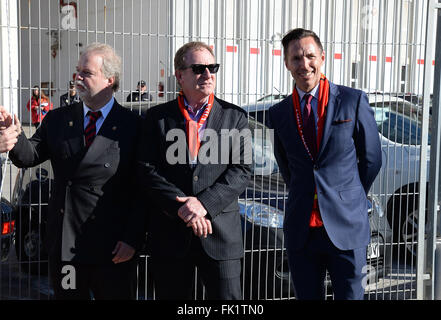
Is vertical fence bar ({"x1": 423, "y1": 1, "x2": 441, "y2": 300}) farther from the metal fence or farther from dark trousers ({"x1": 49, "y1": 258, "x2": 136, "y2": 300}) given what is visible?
dark trousers ({"x1": 49, "y1": 258, "x2": 136, "y2": 300})

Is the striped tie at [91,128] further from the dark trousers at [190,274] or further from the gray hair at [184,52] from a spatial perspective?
the dark trousers at [190,274]

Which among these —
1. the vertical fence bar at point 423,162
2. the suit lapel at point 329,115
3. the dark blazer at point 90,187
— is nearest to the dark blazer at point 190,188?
the dark blazer at point 90,187

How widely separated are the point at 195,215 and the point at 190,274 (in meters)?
0.41

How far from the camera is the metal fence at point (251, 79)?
4219mm

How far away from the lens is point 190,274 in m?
3.35

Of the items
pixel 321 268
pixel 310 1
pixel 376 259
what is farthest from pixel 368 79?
pixel 321 268

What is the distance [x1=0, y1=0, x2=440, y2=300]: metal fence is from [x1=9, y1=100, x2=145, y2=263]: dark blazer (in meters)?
0.91

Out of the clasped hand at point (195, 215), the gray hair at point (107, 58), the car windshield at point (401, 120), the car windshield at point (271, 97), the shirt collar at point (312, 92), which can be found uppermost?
the gray hair at point (107, 58)

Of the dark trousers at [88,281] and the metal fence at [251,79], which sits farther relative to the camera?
the metal fence at [251,79]

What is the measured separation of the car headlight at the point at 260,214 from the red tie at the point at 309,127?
4.61 feet

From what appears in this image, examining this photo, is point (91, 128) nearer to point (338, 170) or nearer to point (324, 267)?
point (338, 170)

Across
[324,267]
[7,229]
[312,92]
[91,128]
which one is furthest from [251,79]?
[7,229]

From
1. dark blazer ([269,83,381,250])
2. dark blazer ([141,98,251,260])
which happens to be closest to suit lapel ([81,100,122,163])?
dark blazer ([141,98,251,260])

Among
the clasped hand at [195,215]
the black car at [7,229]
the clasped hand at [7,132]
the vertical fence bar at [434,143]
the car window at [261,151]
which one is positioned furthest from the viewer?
the car window at [261,151]
